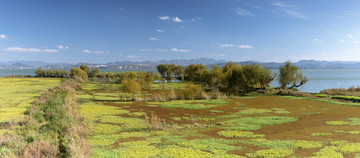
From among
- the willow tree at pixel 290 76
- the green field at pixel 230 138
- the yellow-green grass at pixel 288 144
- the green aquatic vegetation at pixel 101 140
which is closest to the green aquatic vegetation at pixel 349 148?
the green field at pixel 230 138

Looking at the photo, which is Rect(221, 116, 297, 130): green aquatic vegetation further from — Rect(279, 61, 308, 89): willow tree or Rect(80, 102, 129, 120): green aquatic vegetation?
Rect(279, 61, 308, 89): willow tree

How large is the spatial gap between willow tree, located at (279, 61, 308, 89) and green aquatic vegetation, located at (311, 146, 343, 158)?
3530 centimetres

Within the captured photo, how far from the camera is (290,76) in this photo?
40.2m

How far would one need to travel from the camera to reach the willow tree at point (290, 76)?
4016 centimetres

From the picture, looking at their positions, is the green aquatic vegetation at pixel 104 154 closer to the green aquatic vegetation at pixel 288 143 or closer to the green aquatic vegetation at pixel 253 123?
the green aquatic vegetation at pixel 288 143

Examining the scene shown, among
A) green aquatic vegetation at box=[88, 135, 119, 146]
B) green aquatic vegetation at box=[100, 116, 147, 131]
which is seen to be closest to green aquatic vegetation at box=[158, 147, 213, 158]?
green aquatic vegetation at box=[88, 135, 119, 146]

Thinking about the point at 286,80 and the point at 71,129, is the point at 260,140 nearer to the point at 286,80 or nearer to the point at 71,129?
the point at 71,129

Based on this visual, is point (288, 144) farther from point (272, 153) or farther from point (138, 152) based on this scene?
point (138, 152)

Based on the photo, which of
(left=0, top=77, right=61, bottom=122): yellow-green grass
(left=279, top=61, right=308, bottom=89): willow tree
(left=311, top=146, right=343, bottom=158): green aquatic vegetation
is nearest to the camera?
(left=311, top=146, right=343, bottom=158): green aquatic vegetation

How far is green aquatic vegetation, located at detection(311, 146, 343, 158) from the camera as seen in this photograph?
777 centimetres

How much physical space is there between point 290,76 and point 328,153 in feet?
118

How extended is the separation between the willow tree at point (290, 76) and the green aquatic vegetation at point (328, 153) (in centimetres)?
3530

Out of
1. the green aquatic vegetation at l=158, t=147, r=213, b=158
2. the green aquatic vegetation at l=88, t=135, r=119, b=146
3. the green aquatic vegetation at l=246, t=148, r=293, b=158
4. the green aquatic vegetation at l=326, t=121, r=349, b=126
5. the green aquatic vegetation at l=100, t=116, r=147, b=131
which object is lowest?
the green aquatic vegetation at l=100, t=116, r=147, b=131

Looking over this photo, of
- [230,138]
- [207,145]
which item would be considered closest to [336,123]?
[230,138]
